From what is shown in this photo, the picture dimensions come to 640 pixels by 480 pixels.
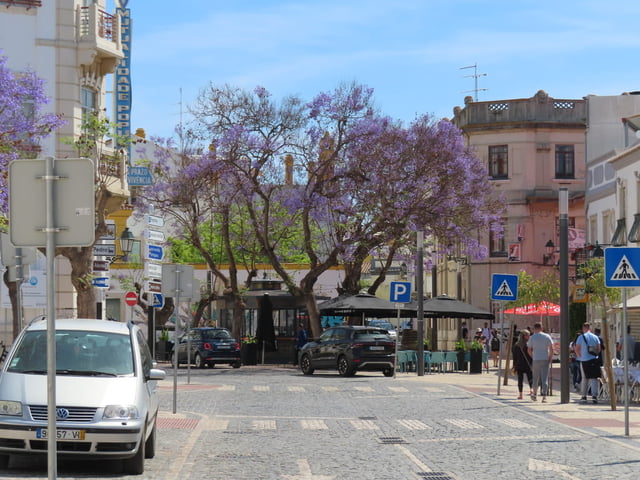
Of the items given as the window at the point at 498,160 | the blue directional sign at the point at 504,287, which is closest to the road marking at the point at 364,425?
the blue directional sign at the point at 504,287

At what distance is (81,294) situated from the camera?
38.7 metres

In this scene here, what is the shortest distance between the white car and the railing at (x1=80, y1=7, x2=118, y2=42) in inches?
1224

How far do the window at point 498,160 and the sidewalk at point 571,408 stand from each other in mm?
33218

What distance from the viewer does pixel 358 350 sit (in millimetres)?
39219

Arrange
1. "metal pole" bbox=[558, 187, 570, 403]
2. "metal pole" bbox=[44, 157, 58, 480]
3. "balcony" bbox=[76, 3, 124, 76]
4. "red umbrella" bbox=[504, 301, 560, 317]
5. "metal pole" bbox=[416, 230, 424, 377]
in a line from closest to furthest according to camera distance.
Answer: "metal pole" bbox=[44, 157, 58, 480], "metal pole" bbox=[558, 187, 570, 403], "metal pole" bbox=[416, 230, 424, 377], "balcony" bbox=[76, 3, 124, 76], "red umbrella" bbox=[504, 301, 560, 317]

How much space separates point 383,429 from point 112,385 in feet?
23.8

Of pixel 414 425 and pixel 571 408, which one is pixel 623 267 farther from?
pixel 571 408

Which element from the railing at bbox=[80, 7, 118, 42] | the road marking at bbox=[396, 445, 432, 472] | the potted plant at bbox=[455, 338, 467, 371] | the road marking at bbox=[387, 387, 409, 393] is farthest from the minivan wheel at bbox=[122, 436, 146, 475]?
the potted plant at bbox=[455, 338, 467, 371]

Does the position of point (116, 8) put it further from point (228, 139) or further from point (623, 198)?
point (623, 198)

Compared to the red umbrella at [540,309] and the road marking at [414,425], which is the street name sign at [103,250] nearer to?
the red umbrella at [540,309]

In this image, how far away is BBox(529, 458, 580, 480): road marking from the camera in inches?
551

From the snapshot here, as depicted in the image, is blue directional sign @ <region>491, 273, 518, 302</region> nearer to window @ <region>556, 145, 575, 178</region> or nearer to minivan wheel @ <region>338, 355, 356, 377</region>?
minivan wheel @ <region>338, 355, 356, 377</region>

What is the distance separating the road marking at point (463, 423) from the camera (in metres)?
21.0

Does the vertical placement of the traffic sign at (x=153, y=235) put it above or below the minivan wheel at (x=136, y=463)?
above
